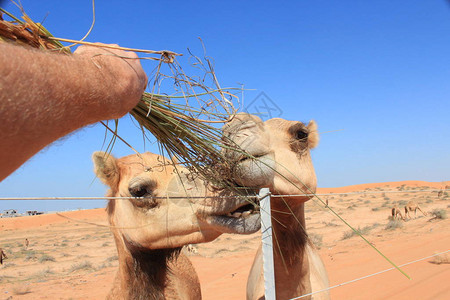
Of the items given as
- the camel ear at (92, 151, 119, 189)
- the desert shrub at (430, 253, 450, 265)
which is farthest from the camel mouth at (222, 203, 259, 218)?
the desert shrub at (430, 253, 450, 265)

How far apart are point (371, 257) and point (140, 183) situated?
9629 millimetres

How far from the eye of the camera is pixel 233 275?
10.5 meters

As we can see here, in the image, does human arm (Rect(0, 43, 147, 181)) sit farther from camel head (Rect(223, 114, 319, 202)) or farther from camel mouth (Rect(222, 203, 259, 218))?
camel mouth (Rect(222, 203, 259, 218))

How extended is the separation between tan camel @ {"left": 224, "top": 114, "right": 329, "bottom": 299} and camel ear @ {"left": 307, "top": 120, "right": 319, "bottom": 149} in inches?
1.1

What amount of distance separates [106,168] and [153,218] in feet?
2.09

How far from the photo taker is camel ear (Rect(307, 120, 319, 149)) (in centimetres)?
321

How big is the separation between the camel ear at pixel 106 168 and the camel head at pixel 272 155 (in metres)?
1.31

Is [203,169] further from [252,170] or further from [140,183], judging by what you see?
[140,183]

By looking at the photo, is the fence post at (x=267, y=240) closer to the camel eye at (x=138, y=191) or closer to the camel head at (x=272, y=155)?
the camel head at (x=272, y=155)

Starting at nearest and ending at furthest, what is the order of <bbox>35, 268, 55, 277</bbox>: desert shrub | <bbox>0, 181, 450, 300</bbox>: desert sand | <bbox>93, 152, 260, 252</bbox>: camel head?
1. <bbox>93, 152, 260, 252</bbox>: camel head
2. <bbox>0, 181, 450, 300</bbox>: desert sand
3. <bbox>35, 268, 55, 277</bbox>: desert shrub

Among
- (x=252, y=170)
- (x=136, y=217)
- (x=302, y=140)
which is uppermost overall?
(x=302, y=140)

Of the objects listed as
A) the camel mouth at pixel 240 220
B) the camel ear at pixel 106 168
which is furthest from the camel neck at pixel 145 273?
the camel mouth at pixel 240 220

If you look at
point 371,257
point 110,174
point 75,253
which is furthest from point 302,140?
point 75,253

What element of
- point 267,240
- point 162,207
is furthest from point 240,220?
point 162,207
